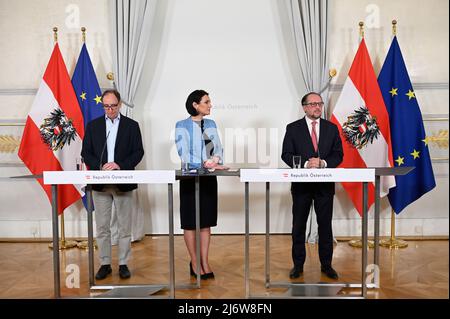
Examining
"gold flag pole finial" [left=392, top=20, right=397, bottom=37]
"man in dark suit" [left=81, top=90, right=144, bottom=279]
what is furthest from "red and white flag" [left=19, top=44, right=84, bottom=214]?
"gold flag pole finial" [left=392, top=20, right=397, bottom=37]

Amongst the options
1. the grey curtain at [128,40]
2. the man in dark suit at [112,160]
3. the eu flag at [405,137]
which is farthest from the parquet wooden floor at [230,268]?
the grey curtain at [128,40]

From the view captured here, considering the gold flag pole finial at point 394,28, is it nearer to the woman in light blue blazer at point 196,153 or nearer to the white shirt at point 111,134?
the woman in light blue blazer at point 196,153

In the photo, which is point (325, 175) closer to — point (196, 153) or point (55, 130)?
point (196, 153)

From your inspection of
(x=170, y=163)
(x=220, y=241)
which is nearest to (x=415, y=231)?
(x=220, y=241)

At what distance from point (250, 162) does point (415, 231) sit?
206 centimetres

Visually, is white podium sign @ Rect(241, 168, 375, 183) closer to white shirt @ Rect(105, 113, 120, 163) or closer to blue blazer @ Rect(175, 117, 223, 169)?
blue blazer @ Rect(175, 117, 223, 169)

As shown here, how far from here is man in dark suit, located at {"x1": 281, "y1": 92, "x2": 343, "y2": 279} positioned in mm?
2994

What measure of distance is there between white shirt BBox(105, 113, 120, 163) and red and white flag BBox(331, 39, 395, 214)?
7.38ft

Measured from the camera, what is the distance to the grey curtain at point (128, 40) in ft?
13.8

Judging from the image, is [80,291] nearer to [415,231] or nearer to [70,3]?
[70,3]

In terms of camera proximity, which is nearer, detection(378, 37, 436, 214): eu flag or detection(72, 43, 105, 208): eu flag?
detection(378, 37, 436, 214): eu flag

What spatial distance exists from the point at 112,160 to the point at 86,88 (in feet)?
4.97

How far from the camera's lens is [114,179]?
2.54 meters

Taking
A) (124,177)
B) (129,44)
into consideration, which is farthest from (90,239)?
(129,44)
